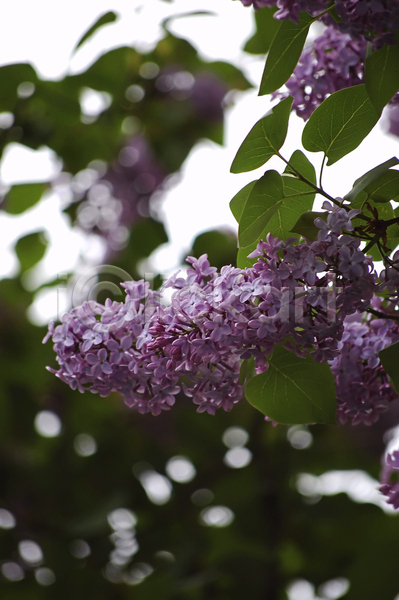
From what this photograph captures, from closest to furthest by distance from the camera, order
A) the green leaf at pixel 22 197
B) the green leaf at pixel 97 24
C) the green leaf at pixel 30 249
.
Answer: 1. the green leaf at pixel 97 24
2. the green leaf at pixel 22 197
3. the green leaf at pixel 30 249

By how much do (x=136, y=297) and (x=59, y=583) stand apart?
133 cm

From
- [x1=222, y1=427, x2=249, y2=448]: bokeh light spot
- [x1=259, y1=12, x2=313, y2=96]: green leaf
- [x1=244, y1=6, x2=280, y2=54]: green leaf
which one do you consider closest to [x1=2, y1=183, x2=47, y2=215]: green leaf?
[x1=244, y1=6, x2=280, y2=54]: green leaf

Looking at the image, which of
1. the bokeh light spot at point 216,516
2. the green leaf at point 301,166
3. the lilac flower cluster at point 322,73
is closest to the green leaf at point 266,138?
the green leaf at point 301,166

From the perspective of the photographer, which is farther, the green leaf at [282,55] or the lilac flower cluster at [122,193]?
the lilac flower cluster at [122,193]

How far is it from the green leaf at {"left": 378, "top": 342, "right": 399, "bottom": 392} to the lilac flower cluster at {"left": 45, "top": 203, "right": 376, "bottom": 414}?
58 mm

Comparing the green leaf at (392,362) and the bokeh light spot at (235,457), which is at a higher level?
the green leaf at (392,362)

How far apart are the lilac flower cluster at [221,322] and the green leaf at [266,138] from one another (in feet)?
0.36

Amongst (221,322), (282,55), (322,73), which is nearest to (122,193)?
(322,73)

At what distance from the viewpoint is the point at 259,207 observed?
2.18 feet

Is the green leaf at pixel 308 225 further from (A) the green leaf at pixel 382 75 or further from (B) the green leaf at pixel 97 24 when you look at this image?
(B) the green leaf at pixel 97 24

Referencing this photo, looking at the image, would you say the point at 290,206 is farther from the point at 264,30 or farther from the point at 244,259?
the point at 264,30

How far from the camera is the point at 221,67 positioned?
2.12 meters

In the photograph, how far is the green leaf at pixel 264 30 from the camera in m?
1.30

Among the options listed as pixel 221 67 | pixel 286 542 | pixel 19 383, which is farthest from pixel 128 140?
pixel 286 542
